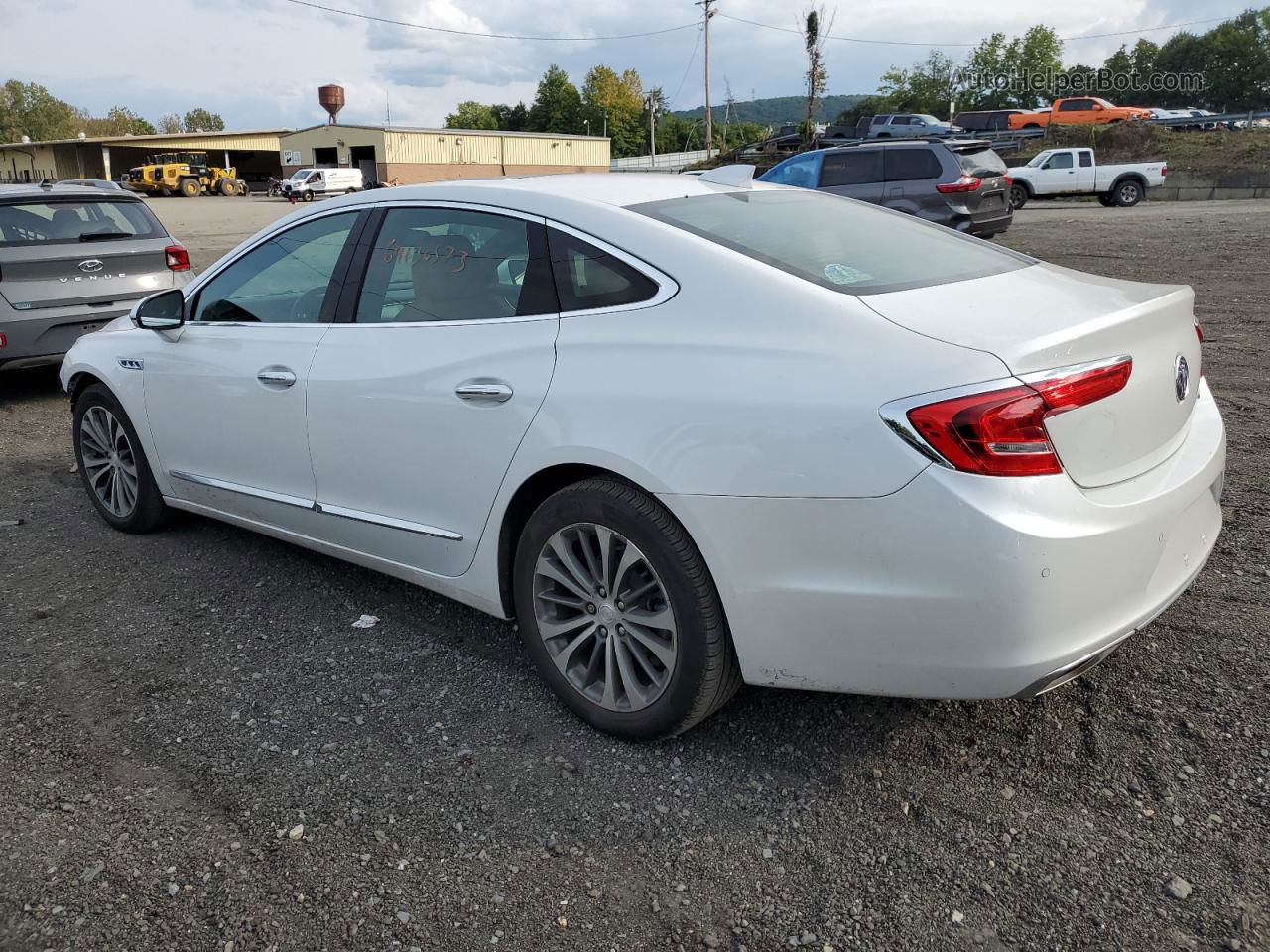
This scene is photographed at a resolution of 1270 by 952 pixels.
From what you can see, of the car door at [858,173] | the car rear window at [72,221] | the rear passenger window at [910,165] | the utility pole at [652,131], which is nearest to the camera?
the car rear window at [72,221]

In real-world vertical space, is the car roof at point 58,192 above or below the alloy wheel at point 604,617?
above

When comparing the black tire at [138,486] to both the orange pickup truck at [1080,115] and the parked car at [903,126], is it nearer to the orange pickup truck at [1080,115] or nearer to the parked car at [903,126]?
the parked car at [903,126]

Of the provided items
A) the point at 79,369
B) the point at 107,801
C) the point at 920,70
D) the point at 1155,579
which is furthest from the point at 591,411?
the point at 920,70

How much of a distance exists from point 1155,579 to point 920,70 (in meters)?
104

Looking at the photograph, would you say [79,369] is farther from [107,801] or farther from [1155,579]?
[1155,579]

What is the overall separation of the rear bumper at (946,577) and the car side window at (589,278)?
2.12 feet

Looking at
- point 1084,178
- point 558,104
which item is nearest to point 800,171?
point 1084,178

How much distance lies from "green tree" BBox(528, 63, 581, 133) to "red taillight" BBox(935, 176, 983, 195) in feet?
334

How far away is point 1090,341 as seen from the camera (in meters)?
2.45

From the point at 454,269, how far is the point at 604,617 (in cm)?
128

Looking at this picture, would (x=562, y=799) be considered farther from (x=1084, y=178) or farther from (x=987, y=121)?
(x=987, y=121)

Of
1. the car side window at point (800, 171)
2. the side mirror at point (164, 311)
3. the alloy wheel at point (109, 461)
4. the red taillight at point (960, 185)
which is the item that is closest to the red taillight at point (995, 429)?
the side mirror at point (164, 311)

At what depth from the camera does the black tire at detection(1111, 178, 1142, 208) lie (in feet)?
87.3

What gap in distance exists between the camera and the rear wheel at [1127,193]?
26.6 meters
